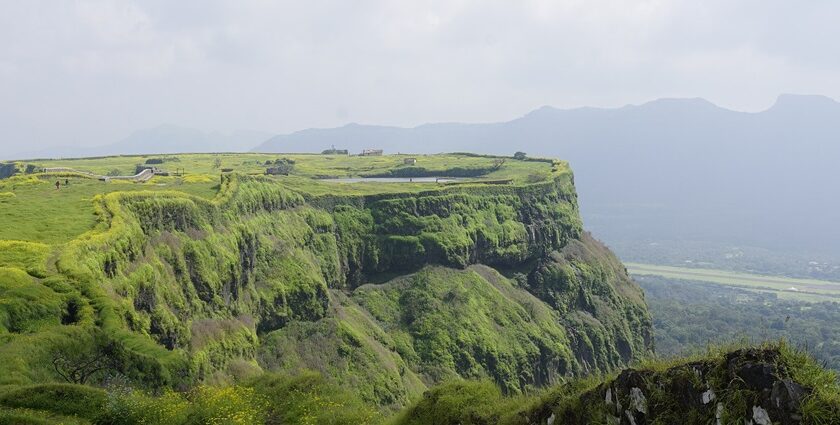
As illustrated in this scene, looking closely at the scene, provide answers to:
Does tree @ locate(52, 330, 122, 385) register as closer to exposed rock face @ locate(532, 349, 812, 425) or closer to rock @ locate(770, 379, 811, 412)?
exposed rock face @ locate(532, 349, 812, 425)

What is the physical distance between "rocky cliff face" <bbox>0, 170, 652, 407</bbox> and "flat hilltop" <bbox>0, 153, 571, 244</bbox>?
3.88 meters

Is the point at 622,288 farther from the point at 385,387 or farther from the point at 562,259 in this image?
the point at 385,387

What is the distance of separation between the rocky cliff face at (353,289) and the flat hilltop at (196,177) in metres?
3.88

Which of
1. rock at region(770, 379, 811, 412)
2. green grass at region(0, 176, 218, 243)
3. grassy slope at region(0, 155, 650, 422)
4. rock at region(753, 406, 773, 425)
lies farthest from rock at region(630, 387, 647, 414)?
green grass at region(0, 176, 218, 243)

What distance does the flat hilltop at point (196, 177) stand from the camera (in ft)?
178

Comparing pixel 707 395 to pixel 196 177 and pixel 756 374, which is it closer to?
pixel 756 374

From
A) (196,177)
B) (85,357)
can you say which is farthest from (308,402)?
(196,177)

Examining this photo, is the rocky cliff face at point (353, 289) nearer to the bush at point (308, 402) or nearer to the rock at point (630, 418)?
the bush at point (308, 402)

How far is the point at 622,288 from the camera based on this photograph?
13788 centimetres

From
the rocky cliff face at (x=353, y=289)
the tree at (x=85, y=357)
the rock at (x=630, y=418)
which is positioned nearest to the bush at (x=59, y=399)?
the rocky cliff face at (x=353, y=289)

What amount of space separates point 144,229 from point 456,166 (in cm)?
11151

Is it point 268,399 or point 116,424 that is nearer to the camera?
point 116,424

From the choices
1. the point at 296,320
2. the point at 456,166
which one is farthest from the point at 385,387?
the point at 456,166

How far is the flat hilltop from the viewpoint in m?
54.2
